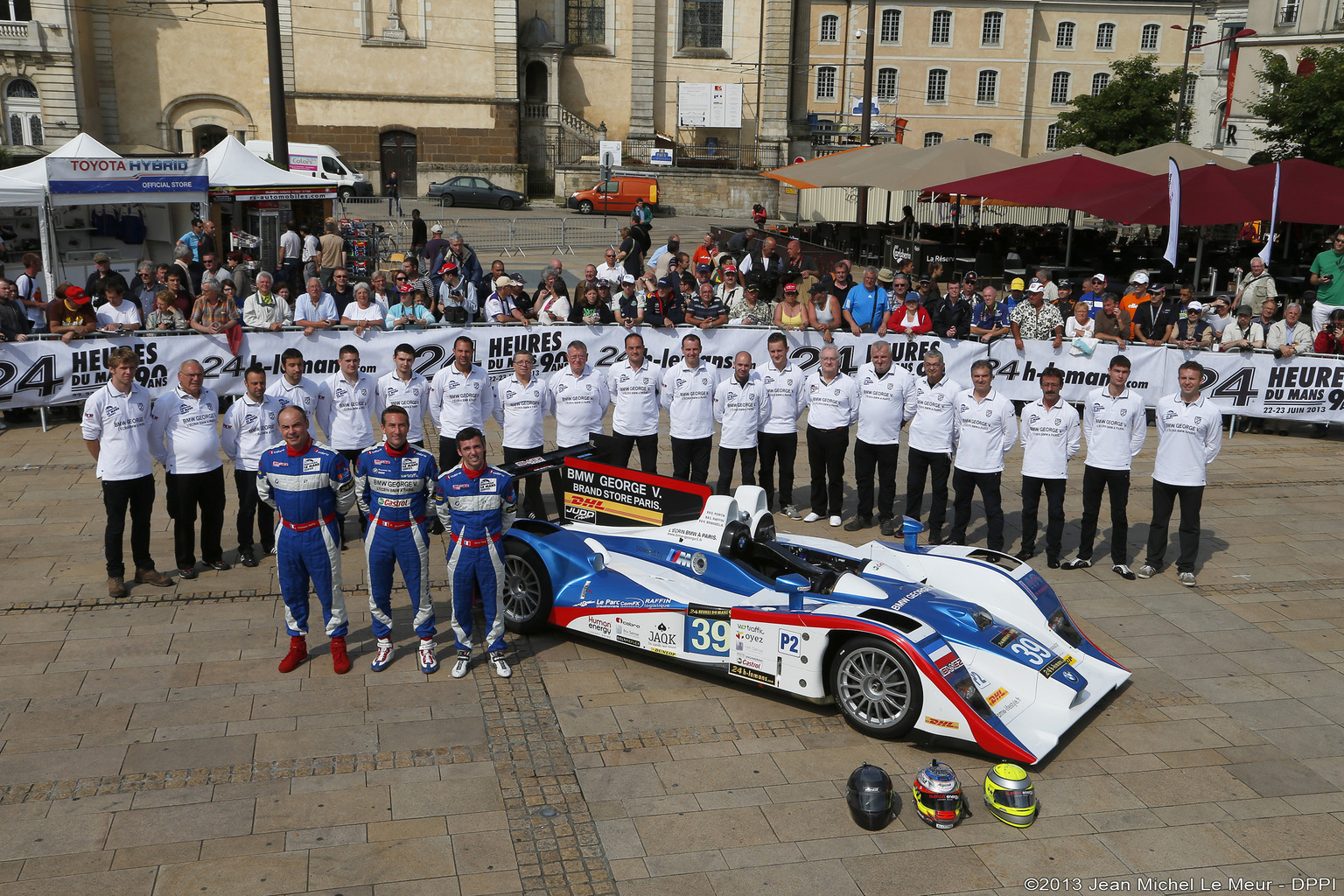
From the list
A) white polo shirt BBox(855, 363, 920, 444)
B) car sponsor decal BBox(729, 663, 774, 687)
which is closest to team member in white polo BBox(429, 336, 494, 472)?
white polo shirt BBox(855, 363, 920, 444)

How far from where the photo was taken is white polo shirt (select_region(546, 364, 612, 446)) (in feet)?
35.2

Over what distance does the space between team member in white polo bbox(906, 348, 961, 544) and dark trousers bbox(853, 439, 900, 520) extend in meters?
0.24

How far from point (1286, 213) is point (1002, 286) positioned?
23.0ft

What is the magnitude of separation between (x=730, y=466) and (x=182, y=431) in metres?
5.06

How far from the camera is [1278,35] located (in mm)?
46781

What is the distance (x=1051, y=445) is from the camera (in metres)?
9.97

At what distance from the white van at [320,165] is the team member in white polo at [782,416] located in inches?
1111

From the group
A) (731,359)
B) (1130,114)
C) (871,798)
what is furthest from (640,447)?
(1130,114)

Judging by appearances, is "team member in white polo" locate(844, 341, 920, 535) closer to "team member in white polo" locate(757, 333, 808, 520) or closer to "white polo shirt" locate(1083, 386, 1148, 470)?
"team member in white polo" locate(757, 333, 808, 520)

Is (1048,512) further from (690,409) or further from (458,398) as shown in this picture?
(458,398)

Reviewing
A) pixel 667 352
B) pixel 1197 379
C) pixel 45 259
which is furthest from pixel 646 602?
pixel 45 259

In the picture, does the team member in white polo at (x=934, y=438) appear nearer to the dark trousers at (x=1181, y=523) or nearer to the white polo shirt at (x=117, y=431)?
the dark trousers at (x=1181, y=523)

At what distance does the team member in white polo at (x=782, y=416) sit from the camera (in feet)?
36.8

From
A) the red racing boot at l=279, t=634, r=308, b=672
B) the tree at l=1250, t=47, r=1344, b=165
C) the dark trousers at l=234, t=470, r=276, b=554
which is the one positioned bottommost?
the red racing boot at l=279, t=634, r=308, b=672
